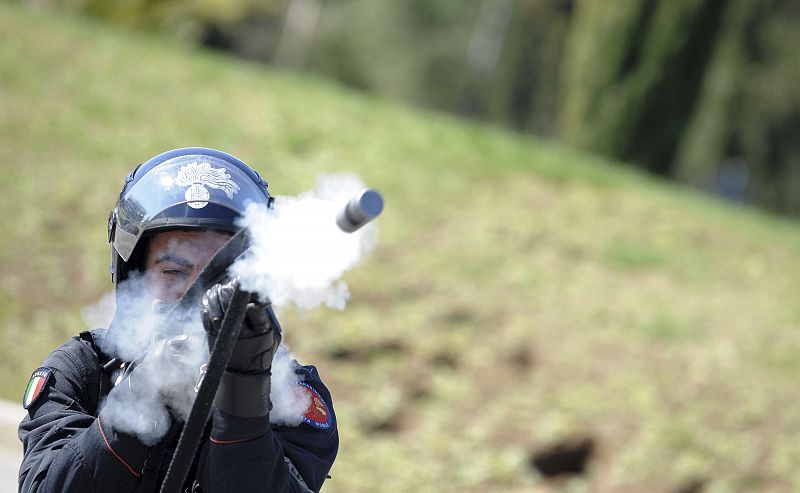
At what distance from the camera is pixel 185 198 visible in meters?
2.23

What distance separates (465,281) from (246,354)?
701cm

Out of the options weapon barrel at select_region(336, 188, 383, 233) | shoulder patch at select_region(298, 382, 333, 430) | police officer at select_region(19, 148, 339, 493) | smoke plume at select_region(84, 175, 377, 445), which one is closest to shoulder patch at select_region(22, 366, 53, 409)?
police officer at select_region(19, 148, 339, 493)

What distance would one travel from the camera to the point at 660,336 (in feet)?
27.1

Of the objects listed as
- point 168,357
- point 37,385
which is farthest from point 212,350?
point 37,385

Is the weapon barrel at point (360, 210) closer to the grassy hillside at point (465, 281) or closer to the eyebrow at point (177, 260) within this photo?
the eyebrow at point (177, 260)

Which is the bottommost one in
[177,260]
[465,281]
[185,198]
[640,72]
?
[177,260]

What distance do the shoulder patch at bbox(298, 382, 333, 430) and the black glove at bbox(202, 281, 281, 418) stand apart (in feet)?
1.07

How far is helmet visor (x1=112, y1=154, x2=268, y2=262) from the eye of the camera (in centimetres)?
221

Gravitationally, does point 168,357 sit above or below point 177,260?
below

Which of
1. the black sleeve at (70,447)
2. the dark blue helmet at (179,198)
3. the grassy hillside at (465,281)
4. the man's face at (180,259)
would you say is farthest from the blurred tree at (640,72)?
the black sleeve at (70,447)

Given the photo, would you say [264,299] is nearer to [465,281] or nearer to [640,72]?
[465,281]

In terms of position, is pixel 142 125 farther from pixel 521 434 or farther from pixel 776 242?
pixel 776 242

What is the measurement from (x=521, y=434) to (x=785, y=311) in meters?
3.07

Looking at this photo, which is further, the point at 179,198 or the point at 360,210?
the point at 179,198
